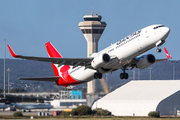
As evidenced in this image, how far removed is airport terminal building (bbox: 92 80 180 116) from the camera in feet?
268

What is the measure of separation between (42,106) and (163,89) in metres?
32.2

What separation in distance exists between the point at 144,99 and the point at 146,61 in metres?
34.9

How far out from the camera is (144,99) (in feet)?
278

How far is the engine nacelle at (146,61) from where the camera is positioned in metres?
51.2

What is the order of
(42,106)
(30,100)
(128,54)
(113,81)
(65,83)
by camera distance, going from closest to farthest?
1. (128,54)
2. (65,83)
3. (113,81)
4. (42,106)
5. (30,100)

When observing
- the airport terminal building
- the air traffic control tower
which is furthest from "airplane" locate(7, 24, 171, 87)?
the air traffic control tower

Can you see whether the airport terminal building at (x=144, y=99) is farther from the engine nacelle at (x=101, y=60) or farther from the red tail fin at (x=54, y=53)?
the engine nacelle at (x=101, y=60)

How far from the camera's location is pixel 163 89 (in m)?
88.9

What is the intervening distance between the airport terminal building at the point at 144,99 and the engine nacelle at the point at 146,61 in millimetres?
29940

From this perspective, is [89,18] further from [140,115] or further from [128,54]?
[128,54]

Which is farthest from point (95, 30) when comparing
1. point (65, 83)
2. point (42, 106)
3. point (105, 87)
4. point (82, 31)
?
point (65, 83)

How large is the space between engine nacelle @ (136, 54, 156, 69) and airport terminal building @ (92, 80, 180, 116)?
29.9 meters

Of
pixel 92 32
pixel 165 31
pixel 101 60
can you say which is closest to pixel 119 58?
pixel 101 60

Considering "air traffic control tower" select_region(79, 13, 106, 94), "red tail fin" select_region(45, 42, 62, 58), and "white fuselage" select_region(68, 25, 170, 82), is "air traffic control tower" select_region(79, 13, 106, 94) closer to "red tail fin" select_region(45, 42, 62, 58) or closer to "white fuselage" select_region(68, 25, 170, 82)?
"red tail fin" select_region(45, 42, 62, 58)
